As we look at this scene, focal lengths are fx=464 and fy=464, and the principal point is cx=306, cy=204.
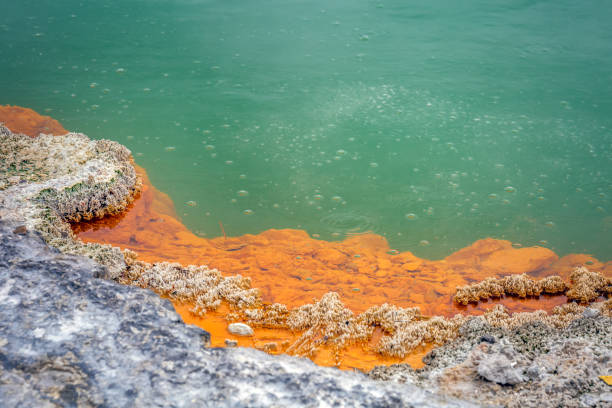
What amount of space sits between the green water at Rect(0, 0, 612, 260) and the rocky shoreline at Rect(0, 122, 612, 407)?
62.0 inches

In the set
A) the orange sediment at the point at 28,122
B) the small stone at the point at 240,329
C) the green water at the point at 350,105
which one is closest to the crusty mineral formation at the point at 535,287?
the green water at the point at 350,105

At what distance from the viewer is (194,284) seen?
3.50 metres

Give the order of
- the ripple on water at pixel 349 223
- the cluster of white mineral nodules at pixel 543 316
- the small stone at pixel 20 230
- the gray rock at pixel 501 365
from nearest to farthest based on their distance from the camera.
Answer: the gray rock at pixel 501 365 → the small stone at pixel 20 230 → the cluster of white mineral nodules at pixel 543 316 → the ripple on water at pixel 349 223

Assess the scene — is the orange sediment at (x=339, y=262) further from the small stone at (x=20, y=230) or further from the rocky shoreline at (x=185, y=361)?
the small stone at (x=20, y=230)

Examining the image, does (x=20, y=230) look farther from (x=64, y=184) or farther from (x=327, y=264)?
(x=327, y=264)

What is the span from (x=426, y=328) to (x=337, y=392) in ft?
5.05

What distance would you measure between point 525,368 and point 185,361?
5.45ft

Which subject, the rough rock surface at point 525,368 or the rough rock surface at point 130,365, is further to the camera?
the rough rock surface at point 525,368

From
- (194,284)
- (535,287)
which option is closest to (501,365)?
(535,287)

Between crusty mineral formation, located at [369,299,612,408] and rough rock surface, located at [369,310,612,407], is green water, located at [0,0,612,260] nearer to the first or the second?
crusty mineral formation, located at [369,299,612,408]

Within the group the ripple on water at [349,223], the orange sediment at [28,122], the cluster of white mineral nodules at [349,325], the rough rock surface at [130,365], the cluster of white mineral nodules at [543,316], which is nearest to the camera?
the rough rock surface at [130,365]

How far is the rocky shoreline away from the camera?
5.94 feet

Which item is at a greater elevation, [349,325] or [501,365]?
[501,365]

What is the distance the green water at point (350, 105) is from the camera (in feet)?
14.9
